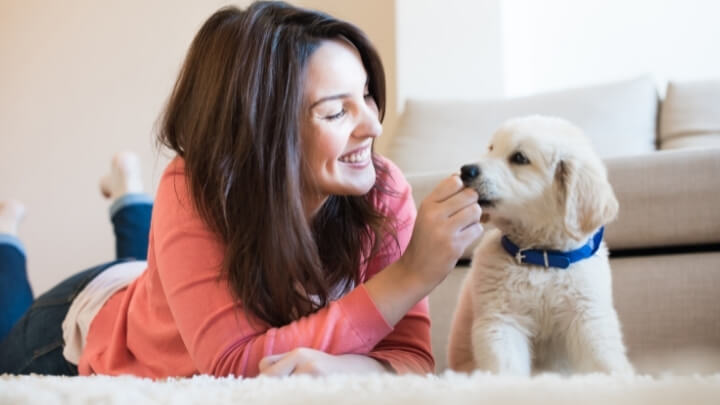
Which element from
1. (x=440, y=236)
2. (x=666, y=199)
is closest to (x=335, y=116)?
(x=440, y=236)

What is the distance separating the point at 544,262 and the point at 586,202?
119 mm

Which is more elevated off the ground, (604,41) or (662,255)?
(604,41)

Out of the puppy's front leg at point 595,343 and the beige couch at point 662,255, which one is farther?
the beige couch at point 662,255

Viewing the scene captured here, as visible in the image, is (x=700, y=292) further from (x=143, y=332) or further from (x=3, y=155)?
(x=3, y=155)

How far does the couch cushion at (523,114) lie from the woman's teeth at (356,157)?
1129 millimetres

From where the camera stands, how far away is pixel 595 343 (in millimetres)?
1060

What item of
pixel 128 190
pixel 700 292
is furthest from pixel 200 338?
pixel 128 190

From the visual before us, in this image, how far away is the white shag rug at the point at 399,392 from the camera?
0.99 ft

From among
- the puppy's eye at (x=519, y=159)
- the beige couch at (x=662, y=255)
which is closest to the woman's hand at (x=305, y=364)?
the puppy's eye at (x=519, y=159)

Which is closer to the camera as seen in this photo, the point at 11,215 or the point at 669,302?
the point at 669,302

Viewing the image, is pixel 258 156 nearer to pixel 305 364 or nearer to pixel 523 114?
pixel 305 364

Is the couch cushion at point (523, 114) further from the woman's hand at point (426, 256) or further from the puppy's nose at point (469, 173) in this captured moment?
the woman's hand at point (426, 256)

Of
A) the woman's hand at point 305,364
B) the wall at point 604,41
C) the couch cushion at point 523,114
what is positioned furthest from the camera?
the wall at point 604,41

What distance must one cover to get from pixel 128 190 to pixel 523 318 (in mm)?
1431
